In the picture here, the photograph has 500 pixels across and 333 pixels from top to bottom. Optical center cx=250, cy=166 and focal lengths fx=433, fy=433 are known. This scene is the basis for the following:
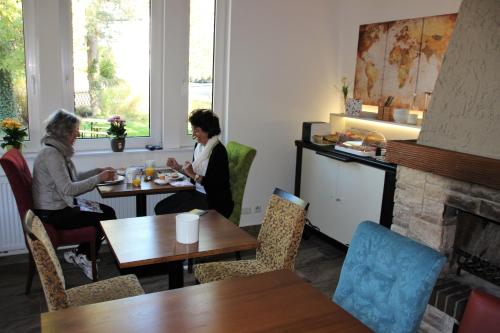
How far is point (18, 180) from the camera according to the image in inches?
113

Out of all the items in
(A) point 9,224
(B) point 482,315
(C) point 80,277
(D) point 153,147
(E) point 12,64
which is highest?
(E) point 12,64

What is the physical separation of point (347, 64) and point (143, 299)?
3.64m

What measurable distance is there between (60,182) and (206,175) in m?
1.03

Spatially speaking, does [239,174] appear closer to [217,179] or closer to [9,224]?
[217,179]

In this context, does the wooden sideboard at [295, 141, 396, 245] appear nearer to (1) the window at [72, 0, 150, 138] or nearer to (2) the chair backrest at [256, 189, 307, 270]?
(2) the chair backrest at [256, 189, 307, 270]

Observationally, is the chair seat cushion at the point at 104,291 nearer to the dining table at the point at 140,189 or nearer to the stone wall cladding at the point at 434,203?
the dining table at the point at 140,189

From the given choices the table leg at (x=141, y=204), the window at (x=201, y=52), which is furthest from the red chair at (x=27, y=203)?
the window at (x=201, y=52)

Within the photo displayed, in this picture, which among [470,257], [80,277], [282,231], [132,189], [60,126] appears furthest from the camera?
[80,277]

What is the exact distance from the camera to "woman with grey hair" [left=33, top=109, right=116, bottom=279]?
115 inches

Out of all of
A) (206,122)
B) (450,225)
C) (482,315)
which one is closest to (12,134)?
(206,122)

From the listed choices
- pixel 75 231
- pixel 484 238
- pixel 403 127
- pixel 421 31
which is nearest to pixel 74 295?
pixel 75 231

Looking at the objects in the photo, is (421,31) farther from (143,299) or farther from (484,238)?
(143,299)

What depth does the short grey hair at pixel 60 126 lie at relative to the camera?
9.89ft

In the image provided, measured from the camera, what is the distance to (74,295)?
219 centimetres
